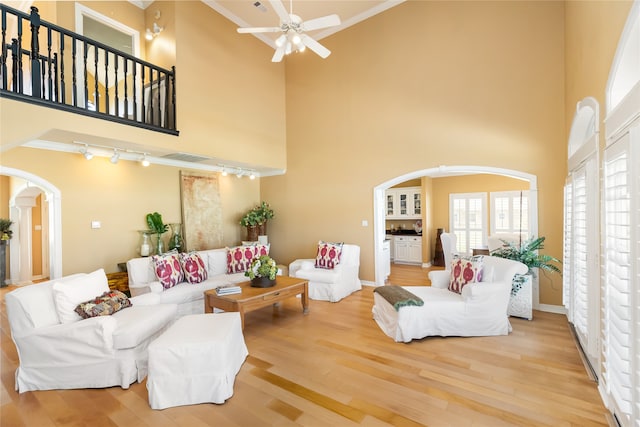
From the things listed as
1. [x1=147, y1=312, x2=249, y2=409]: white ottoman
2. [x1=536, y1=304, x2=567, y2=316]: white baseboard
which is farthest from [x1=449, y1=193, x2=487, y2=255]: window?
[x1=147, y1=312, x2=249, y2=409]: white ottoman

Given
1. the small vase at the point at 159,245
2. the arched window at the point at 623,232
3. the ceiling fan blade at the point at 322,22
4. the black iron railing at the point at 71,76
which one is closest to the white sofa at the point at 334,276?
the small vase at the point at 159,245

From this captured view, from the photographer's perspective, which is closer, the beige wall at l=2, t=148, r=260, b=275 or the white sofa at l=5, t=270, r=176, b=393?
the white sofa at l=5, t=270, r=176, b=393

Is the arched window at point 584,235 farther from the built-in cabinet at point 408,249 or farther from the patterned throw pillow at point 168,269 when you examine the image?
the patterned throw pillow at point 168,269

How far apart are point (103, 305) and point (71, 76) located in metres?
4.18

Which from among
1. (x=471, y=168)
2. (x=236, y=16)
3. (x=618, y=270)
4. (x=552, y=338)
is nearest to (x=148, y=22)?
(x=236, y=16)

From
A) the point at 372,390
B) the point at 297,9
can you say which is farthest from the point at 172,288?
the point at 297,9

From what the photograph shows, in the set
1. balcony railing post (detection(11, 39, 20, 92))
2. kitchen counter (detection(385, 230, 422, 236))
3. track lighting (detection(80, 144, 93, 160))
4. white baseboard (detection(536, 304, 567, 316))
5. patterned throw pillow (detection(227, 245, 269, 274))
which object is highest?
balcony railing post (detection(11, 39, 20, 92))

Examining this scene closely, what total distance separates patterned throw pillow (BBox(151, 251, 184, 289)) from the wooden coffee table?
0.79 m

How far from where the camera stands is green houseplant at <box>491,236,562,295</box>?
403 centimetres

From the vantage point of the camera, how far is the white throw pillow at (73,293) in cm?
271

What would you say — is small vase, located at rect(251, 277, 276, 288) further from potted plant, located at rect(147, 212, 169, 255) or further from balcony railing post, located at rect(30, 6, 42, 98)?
balcony railing post, located at rect(30, 6, 42, 98)

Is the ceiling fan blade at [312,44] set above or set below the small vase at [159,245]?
above

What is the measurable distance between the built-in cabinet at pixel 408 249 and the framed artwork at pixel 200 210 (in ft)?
16.0

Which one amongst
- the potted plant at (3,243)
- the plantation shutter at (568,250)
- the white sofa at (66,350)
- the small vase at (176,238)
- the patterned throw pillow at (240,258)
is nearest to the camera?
the white sofa at (66,350)
